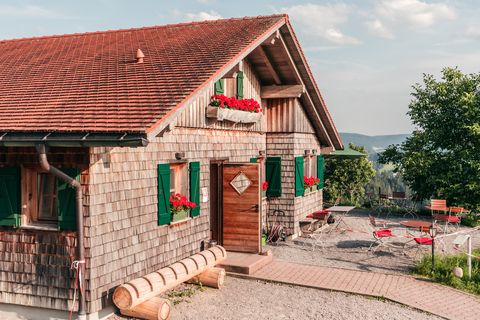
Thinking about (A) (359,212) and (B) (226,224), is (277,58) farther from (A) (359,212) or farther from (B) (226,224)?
(A) (359,212)

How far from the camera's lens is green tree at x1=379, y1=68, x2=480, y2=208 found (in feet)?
63.0

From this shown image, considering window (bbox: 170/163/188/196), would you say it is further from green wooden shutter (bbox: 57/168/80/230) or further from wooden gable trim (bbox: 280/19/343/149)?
wooden gable trim (bbox: 280/19/343/149)

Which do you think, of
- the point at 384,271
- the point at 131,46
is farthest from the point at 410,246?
the point at 131,46

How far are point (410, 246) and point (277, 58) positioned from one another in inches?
235

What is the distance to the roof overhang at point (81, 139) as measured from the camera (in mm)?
6887

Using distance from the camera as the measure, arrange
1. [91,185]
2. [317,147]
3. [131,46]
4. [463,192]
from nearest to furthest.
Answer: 1. [91,185]
2. [131,46]
3. [317,147]
4. [463,192]

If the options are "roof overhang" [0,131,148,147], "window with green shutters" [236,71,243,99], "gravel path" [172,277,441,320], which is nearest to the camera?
"roof overhang" [0,131,148,147]

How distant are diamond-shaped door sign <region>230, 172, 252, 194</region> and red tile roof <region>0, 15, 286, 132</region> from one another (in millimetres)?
2913

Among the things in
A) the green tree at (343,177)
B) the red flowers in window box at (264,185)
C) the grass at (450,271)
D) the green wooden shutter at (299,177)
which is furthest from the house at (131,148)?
the green tree at (343,177)

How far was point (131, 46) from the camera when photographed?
38.6 ft

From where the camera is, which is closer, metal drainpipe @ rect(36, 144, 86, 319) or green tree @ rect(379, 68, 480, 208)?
metal drainpipe @ rect(36, 144, 86, 319)

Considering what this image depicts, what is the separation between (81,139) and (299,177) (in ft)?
29.3

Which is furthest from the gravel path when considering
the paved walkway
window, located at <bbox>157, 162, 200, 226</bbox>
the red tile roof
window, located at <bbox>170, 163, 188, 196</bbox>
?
the red tile roof

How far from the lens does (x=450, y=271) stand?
1025 cm
